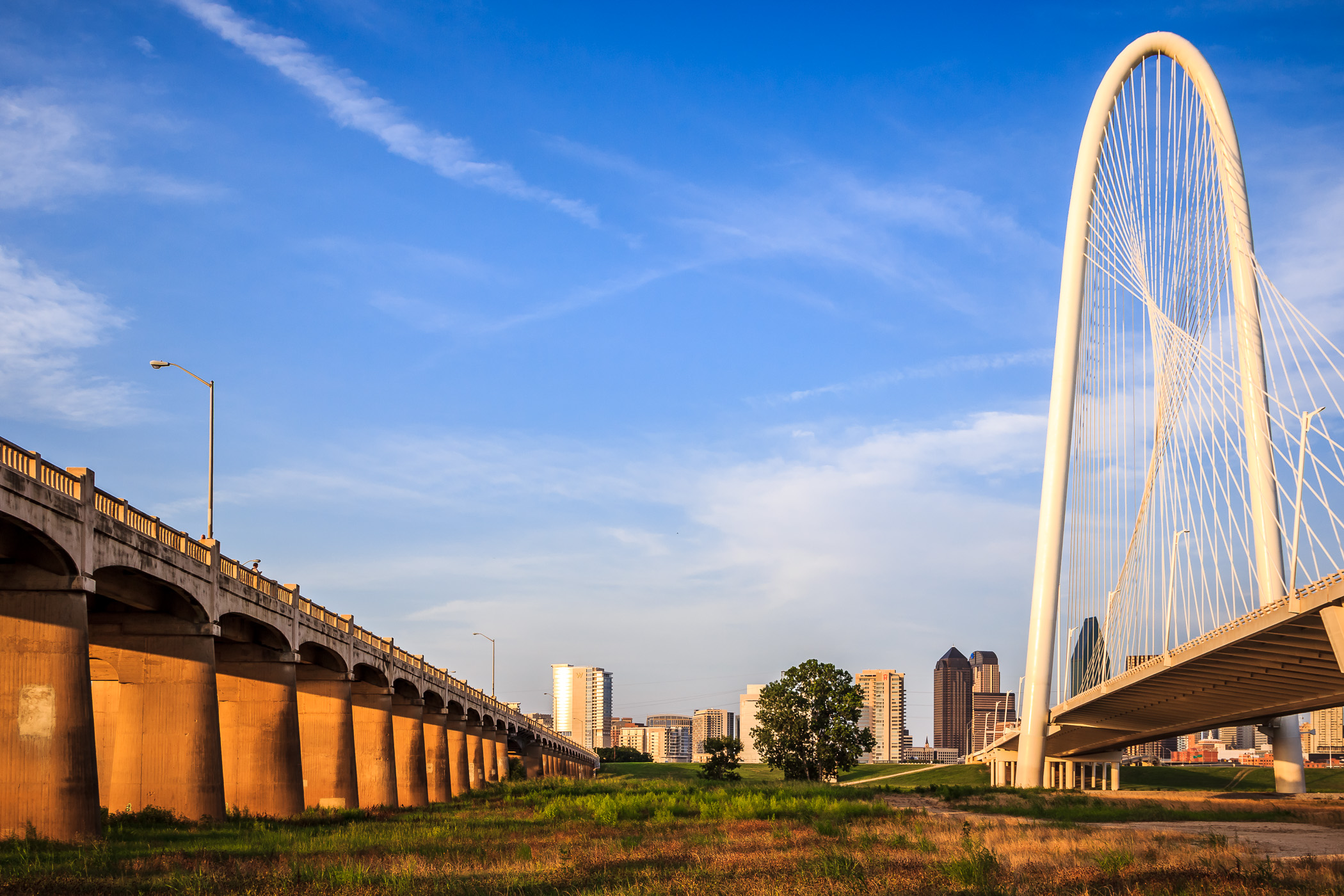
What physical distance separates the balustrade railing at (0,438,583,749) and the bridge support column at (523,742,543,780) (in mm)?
75905

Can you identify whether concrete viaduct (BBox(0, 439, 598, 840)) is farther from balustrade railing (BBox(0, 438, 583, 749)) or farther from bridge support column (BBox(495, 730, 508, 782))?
bridge support column (BBox(495, 730, 508, 782))

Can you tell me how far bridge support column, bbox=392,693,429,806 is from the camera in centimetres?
6575

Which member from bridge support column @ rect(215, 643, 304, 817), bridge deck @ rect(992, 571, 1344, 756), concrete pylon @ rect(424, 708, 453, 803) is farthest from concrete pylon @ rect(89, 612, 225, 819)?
concrete pylon @ rect(424, 708, 453, 803)

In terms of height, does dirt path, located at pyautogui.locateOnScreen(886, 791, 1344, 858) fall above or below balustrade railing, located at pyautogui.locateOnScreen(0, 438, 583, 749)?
below

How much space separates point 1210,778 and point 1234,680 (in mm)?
92654

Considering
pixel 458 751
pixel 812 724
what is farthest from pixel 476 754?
pixel 812 724

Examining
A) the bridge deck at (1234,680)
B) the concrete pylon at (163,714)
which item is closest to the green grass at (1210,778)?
the bridge deck at (1234,680)

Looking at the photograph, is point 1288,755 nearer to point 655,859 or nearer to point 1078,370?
point 1078,370

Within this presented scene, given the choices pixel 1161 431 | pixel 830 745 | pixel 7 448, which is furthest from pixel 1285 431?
pixel 830 745

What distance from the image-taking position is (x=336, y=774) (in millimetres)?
50219

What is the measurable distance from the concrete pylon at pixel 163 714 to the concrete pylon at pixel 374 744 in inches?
878

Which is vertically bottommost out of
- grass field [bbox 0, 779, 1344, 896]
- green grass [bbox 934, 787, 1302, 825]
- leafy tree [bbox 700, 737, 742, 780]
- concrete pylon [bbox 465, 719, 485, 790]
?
leafy tree [bbox 700, 737, 742, 780]

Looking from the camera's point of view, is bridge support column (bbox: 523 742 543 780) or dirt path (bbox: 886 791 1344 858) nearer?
dirt path (bbox: 886 791 1344 858)

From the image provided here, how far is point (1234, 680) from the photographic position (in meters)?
49.8
